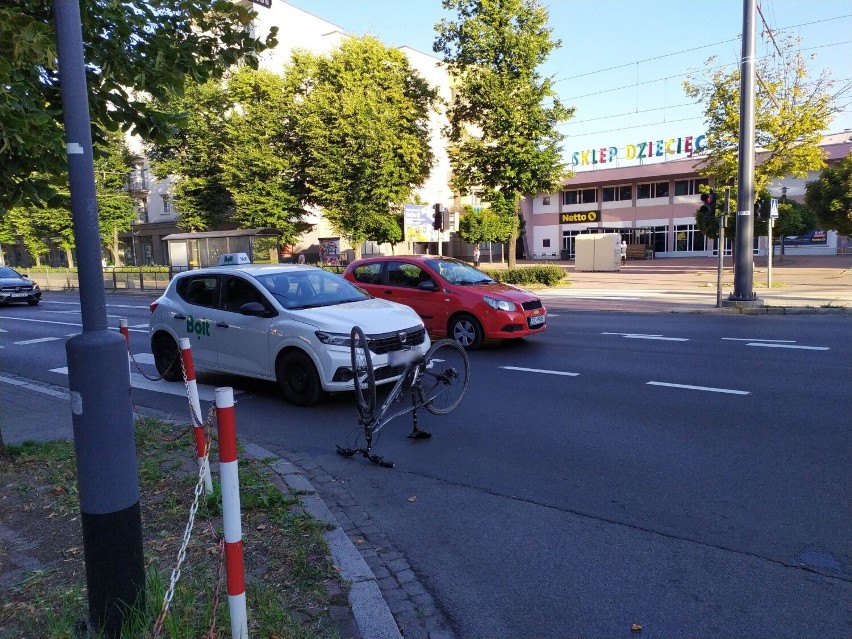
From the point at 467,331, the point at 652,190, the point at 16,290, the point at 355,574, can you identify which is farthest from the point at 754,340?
the point at 652,190

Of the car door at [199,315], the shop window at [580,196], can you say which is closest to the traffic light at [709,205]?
the car door at [199,315]

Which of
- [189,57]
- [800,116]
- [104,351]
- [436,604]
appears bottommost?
[436,604]

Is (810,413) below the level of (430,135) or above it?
below

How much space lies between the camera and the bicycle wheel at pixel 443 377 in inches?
252

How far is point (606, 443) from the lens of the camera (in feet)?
19.7

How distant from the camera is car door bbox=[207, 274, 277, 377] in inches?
316

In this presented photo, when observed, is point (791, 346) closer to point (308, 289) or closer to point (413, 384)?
point (413, 384)

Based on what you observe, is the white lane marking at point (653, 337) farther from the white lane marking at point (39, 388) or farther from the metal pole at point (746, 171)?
the white lane marking at point (39, 388)

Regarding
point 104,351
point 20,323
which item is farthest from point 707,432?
point 20,323

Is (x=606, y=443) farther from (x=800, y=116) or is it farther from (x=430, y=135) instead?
(x=430, y=135)

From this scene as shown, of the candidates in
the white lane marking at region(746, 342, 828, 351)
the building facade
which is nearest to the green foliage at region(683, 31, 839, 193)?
the white lane marking at region(746, 342, 828, 351)

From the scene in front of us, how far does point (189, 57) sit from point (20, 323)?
1708cm

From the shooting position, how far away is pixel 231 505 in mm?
2594

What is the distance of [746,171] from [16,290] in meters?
26.8
